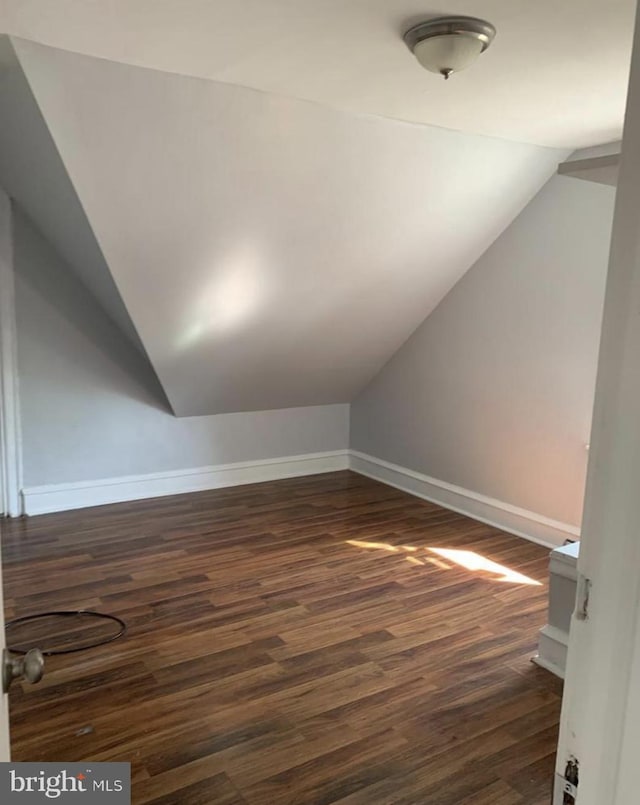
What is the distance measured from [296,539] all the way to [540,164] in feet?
7.61

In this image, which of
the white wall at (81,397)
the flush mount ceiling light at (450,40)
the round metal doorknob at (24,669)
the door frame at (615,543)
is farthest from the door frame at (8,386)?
the door frame at (615,543)

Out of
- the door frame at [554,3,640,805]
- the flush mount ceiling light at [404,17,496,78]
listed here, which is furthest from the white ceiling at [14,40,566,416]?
the door frame at [554,3,640,805]

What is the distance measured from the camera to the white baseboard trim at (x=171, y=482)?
12.8 ft

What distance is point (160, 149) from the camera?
237 cm

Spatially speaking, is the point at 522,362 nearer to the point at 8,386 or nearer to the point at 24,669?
the point at 8,386

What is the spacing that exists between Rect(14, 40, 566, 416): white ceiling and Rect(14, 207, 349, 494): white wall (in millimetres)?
261

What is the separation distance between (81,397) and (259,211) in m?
1.82

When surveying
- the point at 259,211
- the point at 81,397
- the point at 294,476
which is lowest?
the point at 294,476

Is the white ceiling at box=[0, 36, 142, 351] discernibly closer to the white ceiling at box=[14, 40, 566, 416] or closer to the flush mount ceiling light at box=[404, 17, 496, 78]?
the white ceiling at box=[14, 40, 566, 416]

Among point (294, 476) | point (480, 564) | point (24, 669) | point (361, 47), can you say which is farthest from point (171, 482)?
point (24, 669)

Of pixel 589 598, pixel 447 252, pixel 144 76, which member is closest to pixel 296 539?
pixel 447 252

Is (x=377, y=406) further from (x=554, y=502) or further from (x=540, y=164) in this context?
(x=540, y=164)

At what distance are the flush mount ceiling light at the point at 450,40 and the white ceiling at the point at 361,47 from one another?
0.12 ft

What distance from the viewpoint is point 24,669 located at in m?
0.86
